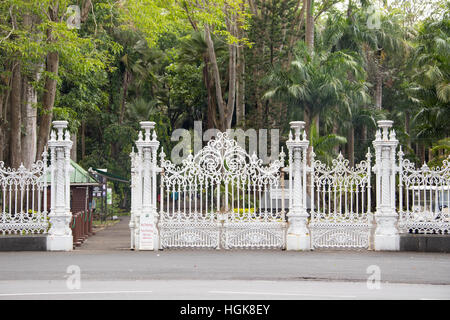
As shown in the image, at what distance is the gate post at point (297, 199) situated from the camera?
17.3 metres

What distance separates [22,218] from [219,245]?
4.70 meters

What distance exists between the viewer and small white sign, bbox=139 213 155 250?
1730 cm

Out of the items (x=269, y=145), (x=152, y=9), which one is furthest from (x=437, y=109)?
A: (x=152, y=9)

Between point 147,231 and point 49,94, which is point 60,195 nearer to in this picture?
point 147,231

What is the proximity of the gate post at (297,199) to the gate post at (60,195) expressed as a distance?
5238 millimetres

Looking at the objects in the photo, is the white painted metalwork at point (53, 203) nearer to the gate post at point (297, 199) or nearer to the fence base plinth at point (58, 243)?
the fence base plinth at point (58, 243)

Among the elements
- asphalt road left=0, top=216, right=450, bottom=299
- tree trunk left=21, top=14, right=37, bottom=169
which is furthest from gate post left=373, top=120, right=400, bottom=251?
tree trunk left=21, top=14, right=37, bottom=169

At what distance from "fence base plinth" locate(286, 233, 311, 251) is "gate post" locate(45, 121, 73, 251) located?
17.0ft

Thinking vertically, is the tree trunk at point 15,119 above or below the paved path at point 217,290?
above

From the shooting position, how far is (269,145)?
3641cm

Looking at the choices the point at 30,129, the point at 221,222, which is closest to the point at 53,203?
the point at 221,222

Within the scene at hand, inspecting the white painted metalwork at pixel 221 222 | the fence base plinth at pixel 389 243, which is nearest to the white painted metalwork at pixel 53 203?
the white painted metalwork at pixel 221 222

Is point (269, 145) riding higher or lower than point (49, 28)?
lower

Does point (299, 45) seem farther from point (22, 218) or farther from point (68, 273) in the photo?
point (68, 273)
